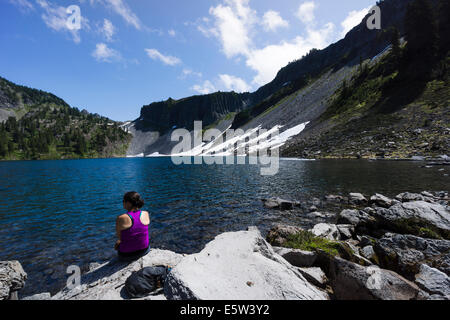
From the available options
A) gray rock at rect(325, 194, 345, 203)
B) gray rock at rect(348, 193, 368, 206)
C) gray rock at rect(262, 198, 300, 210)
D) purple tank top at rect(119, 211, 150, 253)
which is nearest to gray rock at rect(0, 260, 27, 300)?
purple tank top at rect(119, 211, 150, 253)

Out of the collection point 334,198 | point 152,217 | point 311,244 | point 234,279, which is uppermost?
point 234,279

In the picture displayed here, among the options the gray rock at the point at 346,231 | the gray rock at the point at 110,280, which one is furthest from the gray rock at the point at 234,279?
the gray rock at the point at 346,231

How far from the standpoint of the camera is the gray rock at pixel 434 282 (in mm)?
4488

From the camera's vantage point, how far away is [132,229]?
21.0 feet

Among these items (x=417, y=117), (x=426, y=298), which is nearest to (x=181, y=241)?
(x=426, y=298)

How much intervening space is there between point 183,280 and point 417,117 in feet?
221

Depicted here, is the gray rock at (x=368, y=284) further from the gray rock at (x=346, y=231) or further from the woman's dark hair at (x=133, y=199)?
the woman's dark hair at (x=133, y=199)

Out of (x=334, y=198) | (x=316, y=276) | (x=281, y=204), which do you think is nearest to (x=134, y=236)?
(x=316, y=276)

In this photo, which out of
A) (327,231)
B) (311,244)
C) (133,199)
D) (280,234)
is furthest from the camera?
(327,231)

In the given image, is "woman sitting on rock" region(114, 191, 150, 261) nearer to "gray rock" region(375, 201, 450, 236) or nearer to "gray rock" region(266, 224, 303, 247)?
"gray rock" region(266, 224, 303, 247)

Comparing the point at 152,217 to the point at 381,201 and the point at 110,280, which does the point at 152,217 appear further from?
the point at 381,201

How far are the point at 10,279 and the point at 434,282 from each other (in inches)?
474

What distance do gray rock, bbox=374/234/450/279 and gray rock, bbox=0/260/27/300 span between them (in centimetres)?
1204

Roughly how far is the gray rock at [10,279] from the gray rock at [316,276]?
9.06 meters
